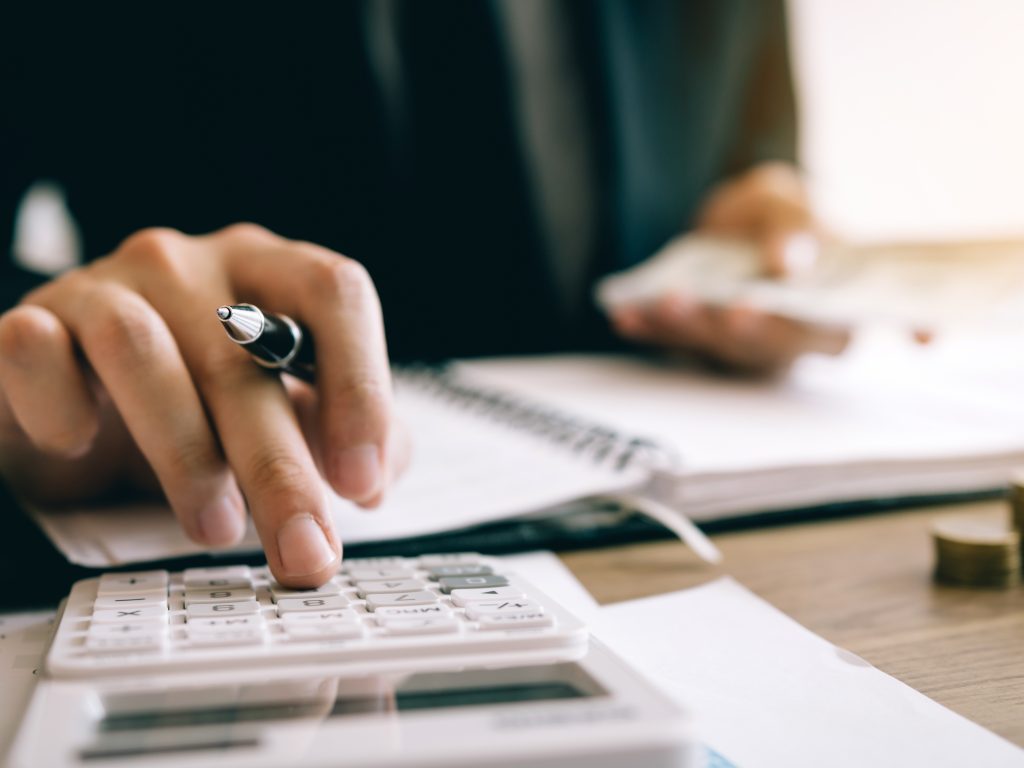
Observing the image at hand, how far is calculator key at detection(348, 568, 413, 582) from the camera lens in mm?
370

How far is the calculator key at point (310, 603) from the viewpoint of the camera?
325 millimetres

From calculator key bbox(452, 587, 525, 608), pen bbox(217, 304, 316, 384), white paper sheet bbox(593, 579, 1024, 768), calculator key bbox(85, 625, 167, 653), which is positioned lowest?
white paper sheet bbox(593, 579, 1024, 768)

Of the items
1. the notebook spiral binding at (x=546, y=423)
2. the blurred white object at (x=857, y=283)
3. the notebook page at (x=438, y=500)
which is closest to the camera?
the notebook page at (x=438, y=500)

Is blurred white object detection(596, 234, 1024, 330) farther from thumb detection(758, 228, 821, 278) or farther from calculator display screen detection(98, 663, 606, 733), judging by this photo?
calculator display screen detection(98, 663, 606, 733)

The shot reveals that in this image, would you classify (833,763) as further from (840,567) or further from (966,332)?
(966,332)

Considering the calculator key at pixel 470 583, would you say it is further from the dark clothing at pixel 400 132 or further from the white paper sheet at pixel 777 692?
the dark clothing at pixel 400 132

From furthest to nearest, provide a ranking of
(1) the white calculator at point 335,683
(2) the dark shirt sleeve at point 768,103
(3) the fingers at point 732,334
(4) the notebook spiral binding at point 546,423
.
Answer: (2) the dark shirt sleeve at point 768,103
(3) the fingers at point 732,334
(4) the notebook spiral binding at point 546,423
(1) the white calculator at point 335,683

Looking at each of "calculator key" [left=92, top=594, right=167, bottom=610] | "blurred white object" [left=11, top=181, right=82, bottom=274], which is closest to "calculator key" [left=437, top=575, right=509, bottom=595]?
"calculator key" [left=92, top=594, right=167, bottom=610]

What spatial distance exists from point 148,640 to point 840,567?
344 millimetres

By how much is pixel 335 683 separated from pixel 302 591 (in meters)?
0.08

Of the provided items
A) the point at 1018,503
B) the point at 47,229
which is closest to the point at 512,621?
the point at 1018,503

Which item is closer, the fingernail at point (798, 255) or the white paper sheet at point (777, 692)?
the white paper sheet at point (777, 692)

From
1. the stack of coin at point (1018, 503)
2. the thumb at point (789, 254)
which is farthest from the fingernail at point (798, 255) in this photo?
the stack of coin at point (1018, 503)

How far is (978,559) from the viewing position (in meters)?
0.46
